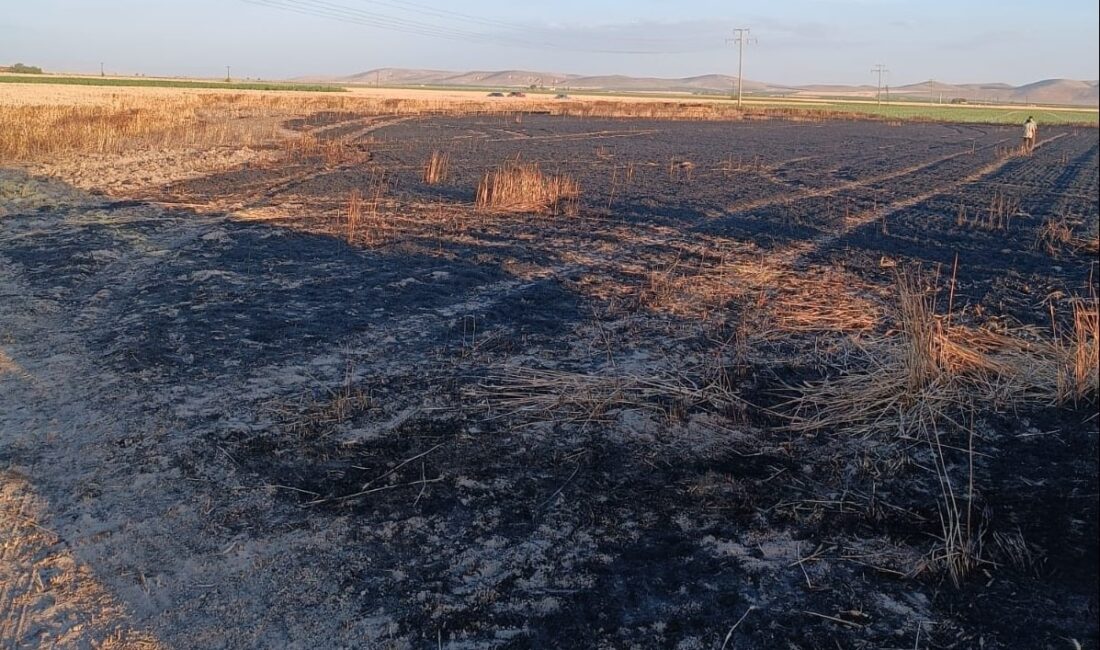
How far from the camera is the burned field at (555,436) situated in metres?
3.39

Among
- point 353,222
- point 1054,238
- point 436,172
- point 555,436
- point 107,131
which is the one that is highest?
point 107,131

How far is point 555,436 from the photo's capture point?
5.02 m

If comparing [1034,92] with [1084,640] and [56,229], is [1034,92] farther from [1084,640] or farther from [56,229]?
[56,229]

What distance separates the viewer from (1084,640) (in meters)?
3.15

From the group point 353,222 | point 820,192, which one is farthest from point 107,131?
point 820,192

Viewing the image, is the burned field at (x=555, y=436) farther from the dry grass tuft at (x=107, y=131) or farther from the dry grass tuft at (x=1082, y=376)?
the dry grass tuft at (x=107, y=131)

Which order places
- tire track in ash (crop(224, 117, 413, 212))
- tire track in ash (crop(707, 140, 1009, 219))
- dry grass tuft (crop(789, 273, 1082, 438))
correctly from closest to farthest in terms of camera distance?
dry grass tuft (crop(789, 273, 1082, 438)), tire track in ash (crop(224, 117, 413, 212)), tire track in ash (crop(707, 140, 1009, 219))

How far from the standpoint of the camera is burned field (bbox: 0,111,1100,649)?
3.39m

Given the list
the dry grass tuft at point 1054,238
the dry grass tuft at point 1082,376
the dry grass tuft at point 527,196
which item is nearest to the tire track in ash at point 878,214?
the dry grass tuft at point 1054,238

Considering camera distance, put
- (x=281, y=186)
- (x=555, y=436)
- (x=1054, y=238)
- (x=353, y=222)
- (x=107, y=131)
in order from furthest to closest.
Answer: (x=107, y=131) → (x=281, y=186) → (x=1054, y=238) → (x=353, y=222) → (x=555, y=436)

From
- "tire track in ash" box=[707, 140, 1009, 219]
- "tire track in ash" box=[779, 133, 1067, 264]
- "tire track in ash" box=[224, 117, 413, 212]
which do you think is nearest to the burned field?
"tire track in ash" box=[779, 133, 1067, 264]

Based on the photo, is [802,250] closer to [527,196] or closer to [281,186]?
[527,196]

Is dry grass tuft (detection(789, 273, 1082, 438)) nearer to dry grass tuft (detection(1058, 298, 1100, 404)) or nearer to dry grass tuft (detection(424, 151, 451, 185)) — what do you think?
dry grass tuft (detection(1058, 298, 1100, 404))

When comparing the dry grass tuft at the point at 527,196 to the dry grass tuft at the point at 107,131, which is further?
the dry grass tuft at the point at 107,131
